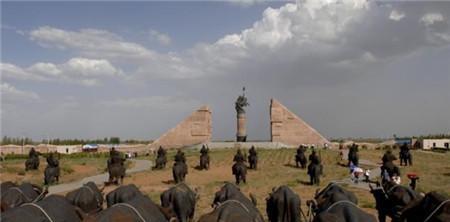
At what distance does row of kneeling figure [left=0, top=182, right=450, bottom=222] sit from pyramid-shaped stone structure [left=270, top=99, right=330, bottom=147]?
46.0m

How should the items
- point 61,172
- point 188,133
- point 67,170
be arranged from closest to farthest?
1. point 61,172
2. point 67,170
3. point 188,133

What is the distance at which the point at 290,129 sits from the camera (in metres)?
61.8

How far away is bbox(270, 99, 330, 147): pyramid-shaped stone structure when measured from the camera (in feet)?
201

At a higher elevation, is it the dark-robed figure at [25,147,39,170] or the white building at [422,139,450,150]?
the white building at [422,139,450,150]

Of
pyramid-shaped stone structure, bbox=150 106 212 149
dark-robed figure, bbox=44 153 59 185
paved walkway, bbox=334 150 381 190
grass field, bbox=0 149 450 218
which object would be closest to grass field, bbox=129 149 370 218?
grass field, bbox=0 149 450 218

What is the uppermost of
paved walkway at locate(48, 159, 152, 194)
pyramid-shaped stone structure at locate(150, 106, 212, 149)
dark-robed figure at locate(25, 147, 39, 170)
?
pyramid-shaped stone structure at locate(150, 106, 212, 149)

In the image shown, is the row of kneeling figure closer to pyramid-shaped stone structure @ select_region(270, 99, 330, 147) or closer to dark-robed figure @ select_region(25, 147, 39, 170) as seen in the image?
dark-robed figure @ select_region(25, 147, 39, 170)

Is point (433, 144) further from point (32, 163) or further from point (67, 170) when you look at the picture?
point (32, 163)

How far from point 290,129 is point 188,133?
41.4 ft

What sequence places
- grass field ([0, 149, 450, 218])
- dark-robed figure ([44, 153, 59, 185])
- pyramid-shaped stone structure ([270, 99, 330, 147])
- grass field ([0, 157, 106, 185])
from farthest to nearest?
pyramid-shaped stone structure ([270, 99, 330, 147]) → grass field ([0, 157, 106, 185]) → dark-robed figure ([44, 153, 59, 185]) → grass field ([0, 149, 450, 218])

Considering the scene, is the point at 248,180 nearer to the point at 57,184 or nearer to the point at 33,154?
the point at 57,184

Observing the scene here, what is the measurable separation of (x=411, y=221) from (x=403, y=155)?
28.0 m

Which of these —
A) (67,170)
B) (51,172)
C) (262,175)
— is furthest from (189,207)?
(67,170)

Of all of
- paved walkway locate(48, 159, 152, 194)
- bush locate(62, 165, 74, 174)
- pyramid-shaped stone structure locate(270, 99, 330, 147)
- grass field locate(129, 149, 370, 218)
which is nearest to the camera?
grass field locate(129, 149, 370, 218)
